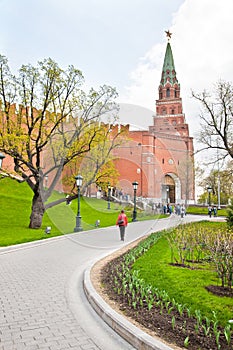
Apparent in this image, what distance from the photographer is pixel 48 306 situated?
5.32 metres

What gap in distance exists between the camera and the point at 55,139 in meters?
19.2

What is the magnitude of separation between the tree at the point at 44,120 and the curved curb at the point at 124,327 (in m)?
12.0

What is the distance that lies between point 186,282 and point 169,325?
7.32ft

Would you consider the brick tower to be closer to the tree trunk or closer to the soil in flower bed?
the tree trunk

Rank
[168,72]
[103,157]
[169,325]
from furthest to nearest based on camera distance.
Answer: [168,72]
[103,157]
[169,325]

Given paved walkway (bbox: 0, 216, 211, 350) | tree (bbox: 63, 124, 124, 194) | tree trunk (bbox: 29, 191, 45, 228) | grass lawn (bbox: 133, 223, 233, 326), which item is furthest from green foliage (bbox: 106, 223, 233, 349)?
tree (bbox: 63, 124, 124, 194)

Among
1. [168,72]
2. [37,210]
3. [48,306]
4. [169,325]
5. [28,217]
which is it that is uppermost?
[168,72]

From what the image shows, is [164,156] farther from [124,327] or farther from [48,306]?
[124,327]

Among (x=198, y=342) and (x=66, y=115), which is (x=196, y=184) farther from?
(x=198, y=342)

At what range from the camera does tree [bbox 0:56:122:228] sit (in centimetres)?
1656

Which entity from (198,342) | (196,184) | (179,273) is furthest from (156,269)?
(196,184)

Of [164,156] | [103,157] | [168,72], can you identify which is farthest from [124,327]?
[168,72]

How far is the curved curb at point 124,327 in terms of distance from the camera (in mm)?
3583

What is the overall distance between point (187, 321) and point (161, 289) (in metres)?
1.45
